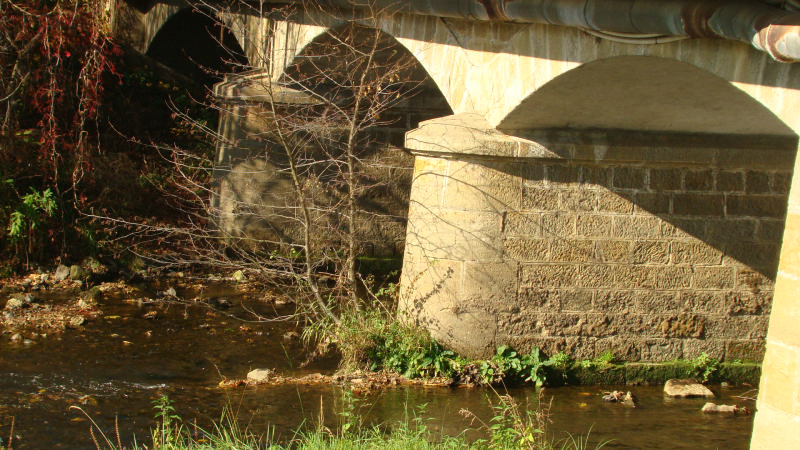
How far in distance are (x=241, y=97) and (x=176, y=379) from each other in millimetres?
3648

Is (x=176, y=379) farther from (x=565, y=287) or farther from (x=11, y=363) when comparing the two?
(x=565, y=287)

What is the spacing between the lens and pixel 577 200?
6.70 m

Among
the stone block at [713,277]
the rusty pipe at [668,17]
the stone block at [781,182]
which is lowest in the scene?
the stone block at [713,277]

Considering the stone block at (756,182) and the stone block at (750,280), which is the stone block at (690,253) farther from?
the stone block at (756,182)

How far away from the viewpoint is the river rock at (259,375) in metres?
6.43

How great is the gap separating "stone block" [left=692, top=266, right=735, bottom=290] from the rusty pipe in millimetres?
2433

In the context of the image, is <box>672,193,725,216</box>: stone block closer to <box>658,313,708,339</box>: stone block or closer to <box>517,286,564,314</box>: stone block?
<box>658,313,708,339</box>: stone block

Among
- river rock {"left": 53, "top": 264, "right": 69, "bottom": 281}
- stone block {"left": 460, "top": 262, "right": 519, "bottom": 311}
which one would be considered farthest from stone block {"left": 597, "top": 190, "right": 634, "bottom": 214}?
river rock {"left": 53, "top": 264, "right": 69, "bottom": 281}

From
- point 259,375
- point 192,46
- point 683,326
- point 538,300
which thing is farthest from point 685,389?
point 192,46

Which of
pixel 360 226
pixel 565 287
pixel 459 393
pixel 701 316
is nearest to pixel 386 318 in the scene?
pixel 459 393

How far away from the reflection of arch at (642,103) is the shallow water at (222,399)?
1.97m

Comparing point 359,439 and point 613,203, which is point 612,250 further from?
point 359,439

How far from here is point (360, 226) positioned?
10.1 meters

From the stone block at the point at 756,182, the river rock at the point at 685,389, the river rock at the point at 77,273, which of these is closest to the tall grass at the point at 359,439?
the river rock at the point at 685,389
